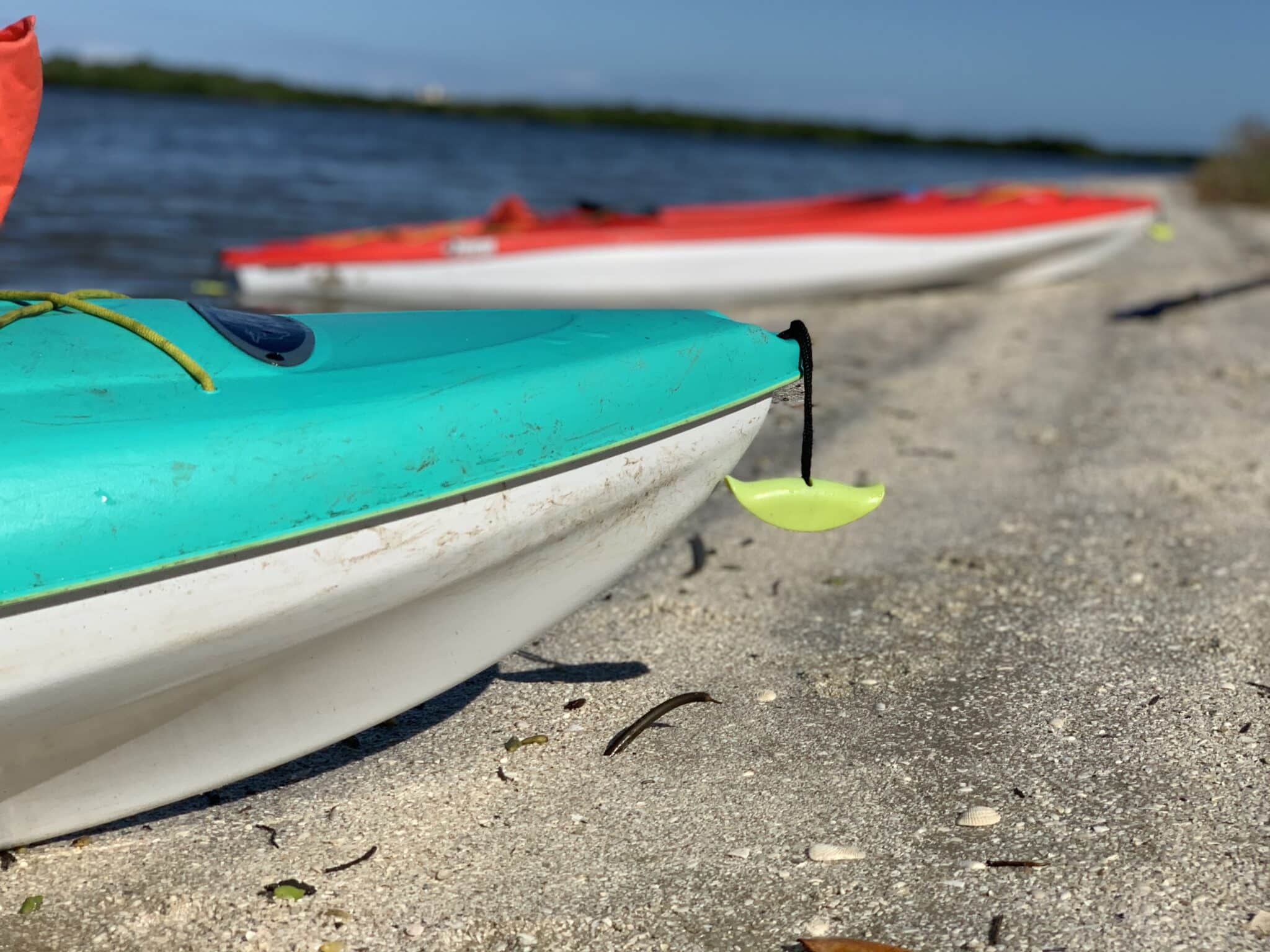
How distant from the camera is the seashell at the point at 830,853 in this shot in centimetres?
210

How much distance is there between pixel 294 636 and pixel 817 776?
1045 mm

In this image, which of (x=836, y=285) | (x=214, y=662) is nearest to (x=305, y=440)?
(x=214, y=662)

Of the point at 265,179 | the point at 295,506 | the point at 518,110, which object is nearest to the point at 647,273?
the point at 295,506

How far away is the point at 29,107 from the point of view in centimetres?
211

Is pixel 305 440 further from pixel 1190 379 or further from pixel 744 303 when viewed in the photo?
pixel 744 303

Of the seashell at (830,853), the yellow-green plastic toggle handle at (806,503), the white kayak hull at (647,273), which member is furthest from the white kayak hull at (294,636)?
the white kayak hull at (647,273)

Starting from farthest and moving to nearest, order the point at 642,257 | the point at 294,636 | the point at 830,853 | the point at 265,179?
the point at 265,179, the point at 642,257, the point at 830,853, the point at 294,636

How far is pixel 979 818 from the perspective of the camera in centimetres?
219

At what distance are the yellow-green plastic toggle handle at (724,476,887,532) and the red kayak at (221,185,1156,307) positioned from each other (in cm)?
587

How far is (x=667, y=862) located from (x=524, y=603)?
0.58 metres

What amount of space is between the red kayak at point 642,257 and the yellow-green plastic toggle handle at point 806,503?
19.2 ft

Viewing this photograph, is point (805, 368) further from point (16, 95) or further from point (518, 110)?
point (518, 110)

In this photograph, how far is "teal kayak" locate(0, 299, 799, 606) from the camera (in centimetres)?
174

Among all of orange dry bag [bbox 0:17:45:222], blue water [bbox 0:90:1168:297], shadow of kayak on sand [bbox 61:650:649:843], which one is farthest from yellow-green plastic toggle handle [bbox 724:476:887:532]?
blue water [bbox 0:90:1168:297]
